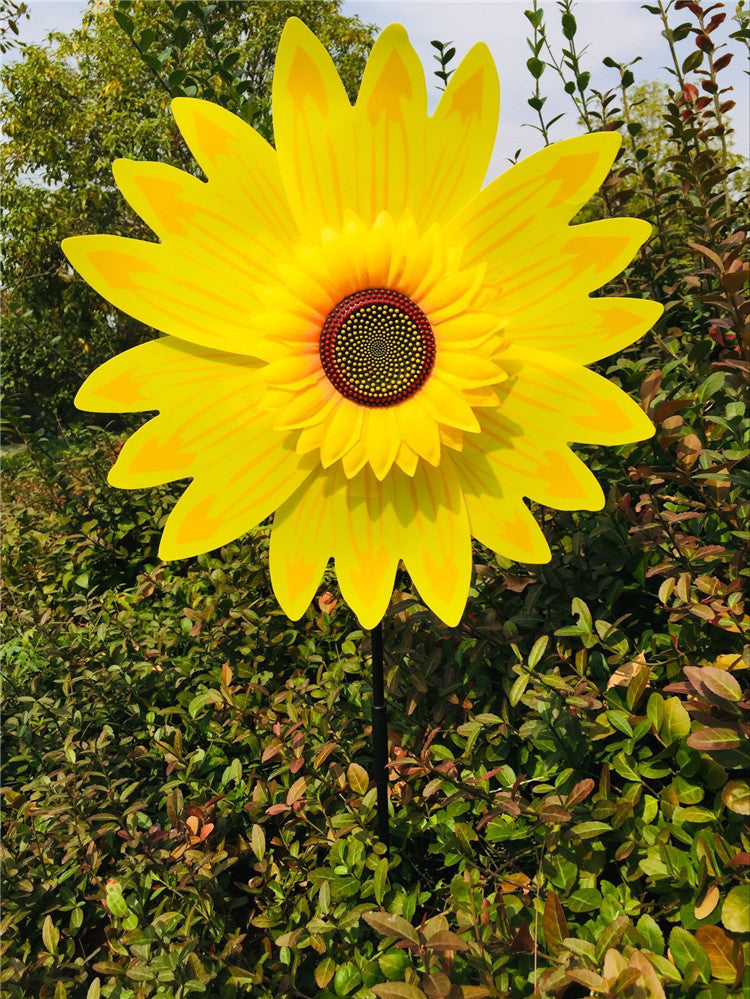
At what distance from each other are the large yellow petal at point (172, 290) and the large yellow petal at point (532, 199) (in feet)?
0.96

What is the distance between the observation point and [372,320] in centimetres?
84

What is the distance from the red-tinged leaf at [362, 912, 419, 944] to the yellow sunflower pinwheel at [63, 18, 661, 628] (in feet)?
1.39

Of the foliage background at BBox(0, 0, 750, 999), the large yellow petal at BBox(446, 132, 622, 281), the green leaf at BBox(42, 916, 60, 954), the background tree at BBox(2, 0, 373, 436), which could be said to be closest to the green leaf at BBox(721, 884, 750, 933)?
the foliage background at BBox(0, 0, 750, 999)

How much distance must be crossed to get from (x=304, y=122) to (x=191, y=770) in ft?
4.06

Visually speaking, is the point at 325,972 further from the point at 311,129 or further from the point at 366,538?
the point at 311,129

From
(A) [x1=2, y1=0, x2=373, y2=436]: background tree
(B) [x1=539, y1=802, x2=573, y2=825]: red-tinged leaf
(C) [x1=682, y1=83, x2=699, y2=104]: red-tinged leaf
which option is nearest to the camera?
(B) [x1=539, y1=802, x2=573, y2=825]: red-tinged leaf

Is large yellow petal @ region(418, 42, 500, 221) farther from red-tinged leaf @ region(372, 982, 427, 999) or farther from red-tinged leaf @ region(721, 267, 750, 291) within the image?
red-tinged leaf @ region(372, 982, 427, 999)

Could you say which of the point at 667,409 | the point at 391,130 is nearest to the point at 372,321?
the point at 391,130

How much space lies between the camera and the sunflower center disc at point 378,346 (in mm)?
831

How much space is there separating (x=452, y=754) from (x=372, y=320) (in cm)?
93

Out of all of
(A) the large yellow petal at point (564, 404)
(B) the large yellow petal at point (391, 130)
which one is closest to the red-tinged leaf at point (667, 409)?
(A) the large yellow petal at point (564, 404)

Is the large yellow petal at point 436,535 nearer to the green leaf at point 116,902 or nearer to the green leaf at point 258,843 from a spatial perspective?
the green leaf at point 258,843

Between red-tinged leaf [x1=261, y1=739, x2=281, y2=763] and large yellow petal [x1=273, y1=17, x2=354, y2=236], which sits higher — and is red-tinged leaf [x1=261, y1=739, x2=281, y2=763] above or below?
below

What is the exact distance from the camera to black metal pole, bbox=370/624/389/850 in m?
1.01
